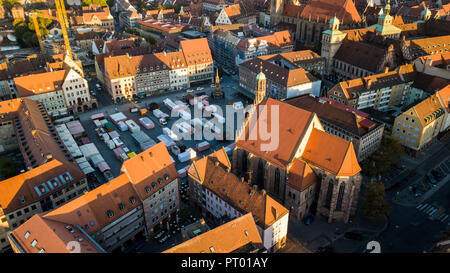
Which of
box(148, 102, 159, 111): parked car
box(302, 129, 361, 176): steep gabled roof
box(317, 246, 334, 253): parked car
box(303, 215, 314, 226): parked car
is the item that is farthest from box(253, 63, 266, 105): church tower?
box(148, 102, 159, 111): parked car

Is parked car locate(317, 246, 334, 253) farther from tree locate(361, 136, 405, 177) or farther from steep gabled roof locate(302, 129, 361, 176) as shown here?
tree locate(361, 136, 405, 177)

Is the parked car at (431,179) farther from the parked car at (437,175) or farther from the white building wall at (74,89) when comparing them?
the white building wall at (74,89)

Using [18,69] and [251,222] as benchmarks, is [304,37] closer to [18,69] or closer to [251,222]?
[18,69]

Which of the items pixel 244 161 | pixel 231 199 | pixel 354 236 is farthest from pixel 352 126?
pixel 231 199

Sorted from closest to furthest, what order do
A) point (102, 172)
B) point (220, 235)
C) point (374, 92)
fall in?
point (220, 235), point (102, 172), point (374, 92)

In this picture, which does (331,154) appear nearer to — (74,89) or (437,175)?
(437,175)

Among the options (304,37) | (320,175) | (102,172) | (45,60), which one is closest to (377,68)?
(304,37)

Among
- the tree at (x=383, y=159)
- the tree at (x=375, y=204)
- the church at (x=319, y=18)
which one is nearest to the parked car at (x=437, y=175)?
the tree at (x=383, y=159)
